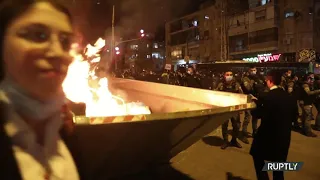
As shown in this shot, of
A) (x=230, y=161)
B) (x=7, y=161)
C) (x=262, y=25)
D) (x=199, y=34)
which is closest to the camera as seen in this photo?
(x=7, y=161)

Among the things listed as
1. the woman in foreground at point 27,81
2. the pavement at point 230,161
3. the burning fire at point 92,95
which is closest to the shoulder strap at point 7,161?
the woman in foreground at point 27,81

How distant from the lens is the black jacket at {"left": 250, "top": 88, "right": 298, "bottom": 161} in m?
4.10

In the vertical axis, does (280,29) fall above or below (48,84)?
above

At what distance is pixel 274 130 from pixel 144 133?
197 centimetres

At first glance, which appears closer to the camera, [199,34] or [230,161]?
[230,161]

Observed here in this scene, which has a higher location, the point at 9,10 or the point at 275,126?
the point at 9,10

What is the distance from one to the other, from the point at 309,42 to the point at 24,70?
3509cm

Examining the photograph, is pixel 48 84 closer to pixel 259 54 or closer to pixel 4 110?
pixel 4 110

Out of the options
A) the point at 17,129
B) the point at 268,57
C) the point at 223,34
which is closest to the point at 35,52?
the point at 17,129

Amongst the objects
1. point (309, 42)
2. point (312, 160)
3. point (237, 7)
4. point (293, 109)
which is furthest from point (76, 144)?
point (237, 7)

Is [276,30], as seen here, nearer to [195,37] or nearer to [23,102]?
[195,37]

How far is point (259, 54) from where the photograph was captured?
1453 inches

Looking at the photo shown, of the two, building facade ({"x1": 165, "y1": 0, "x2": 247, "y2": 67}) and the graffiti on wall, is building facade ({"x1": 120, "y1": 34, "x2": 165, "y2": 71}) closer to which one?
building facade ({"x1": 165, "y1": 0, "x2": 247, "y2": 67})

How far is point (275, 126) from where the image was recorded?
4109mm
